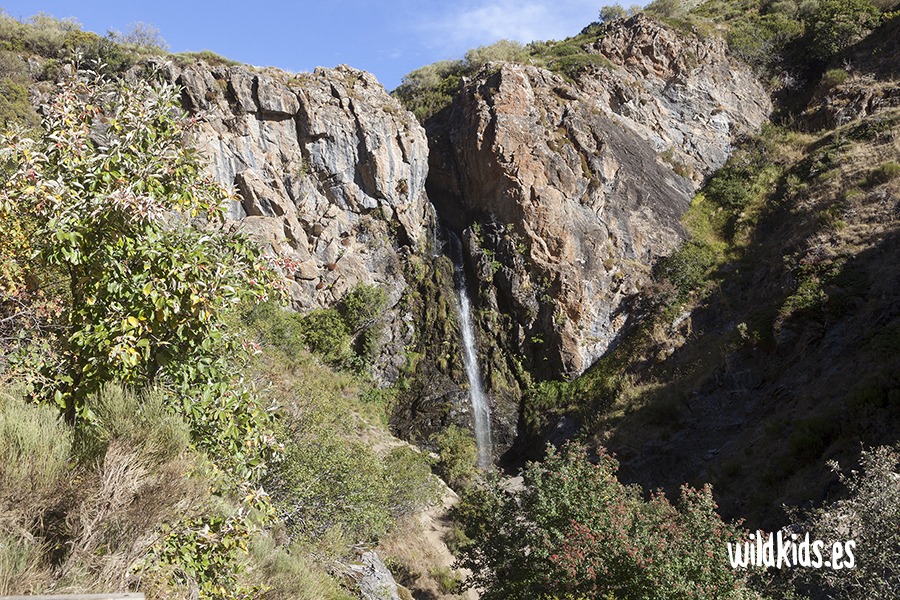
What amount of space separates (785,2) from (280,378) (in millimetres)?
43111

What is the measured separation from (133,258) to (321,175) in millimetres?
23577

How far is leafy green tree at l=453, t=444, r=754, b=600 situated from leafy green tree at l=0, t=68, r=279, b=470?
15.8ft

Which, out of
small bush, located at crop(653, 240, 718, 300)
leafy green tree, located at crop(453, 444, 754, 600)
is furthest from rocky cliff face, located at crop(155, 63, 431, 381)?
leafy green tree, located at crop(453, 444, 754, 600)

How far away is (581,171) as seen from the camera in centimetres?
2777

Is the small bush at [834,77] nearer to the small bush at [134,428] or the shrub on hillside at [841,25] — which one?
the shrub on hillside at [841,25]

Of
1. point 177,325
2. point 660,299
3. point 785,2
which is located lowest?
point 177,325

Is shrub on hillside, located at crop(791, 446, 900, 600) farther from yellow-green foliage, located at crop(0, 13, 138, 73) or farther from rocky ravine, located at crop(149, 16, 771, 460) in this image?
yellow-green foliage, located at crop(0, 13, 138, 73)

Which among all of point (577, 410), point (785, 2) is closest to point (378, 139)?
point (577, 410)

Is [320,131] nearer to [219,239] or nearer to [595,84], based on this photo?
[595,84]

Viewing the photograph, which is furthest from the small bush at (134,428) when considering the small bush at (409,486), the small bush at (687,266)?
the small bush at (687,266)

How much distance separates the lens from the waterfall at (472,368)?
76.1 feet

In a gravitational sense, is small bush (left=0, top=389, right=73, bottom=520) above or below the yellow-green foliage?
below

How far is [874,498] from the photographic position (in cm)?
618

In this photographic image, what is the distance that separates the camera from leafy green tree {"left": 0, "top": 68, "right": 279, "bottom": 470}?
13.4 feet
